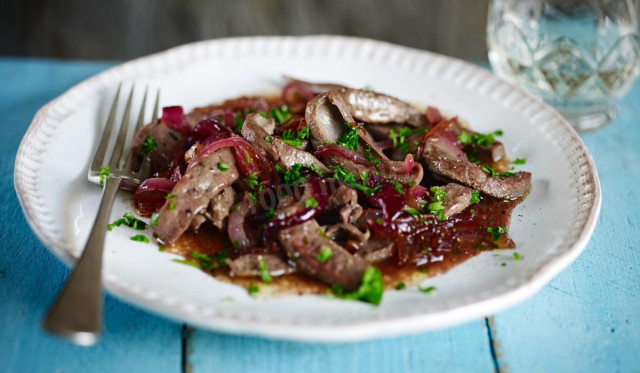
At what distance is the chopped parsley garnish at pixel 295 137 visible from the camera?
4.91 meters

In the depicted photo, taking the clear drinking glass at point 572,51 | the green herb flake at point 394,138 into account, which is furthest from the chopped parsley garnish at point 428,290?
the clear drinking glass at point 572,51

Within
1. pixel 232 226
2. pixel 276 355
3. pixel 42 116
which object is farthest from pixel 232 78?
pixel 276 355

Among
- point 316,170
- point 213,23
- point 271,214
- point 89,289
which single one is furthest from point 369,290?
point 213,23

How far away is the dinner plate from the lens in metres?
3.59

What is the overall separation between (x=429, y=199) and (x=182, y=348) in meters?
2.02

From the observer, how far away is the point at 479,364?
390 centimetres

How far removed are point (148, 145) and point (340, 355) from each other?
8.05 feet

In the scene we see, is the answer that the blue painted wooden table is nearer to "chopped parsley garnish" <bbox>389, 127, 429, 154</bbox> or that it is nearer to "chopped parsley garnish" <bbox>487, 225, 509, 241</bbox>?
"chopped parsley garnish" <bbox>487, 225, 509, 241</bbox>

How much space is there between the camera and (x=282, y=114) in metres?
5.86

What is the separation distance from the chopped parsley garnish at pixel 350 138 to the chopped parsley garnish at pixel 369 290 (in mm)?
1326

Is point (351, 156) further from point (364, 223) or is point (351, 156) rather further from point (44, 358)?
point (44, 358)

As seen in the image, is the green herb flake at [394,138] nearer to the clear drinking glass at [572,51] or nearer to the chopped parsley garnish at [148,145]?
the chopped parsley garnish at [148,145]

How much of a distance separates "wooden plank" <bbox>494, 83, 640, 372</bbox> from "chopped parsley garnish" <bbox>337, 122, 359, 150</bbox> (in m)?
1.65

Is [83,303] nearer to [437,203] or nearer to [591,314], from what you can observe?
[437,203]
